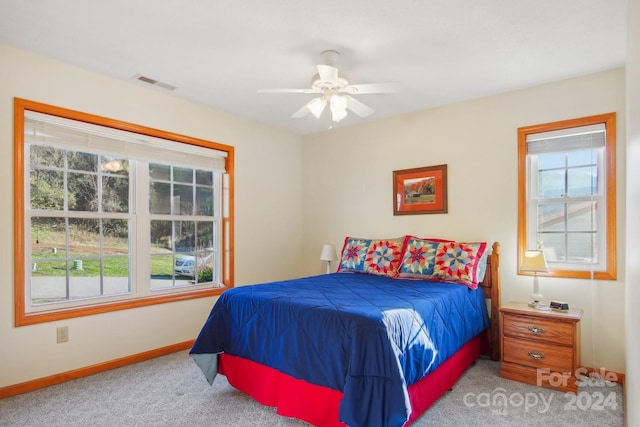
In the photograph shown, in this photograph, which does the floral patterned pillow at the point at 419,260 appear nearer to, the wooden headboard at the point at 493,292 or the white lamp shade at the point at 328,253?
the wooden headboard at the point at 493,292

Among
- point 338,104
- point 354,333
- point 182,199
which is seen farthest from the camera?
point 182,199

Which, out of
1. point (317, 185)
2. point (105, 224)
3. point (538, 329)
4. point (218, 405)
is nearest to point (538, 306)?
point (538, 329)

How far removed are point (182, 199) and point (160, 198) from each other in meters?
0.23

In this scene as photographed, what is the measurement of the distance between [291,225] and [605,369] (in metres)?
3.37

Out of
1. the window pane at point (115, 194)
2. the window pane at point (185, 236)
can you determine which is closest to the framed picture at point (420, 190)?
the window pane at point (185, 236)

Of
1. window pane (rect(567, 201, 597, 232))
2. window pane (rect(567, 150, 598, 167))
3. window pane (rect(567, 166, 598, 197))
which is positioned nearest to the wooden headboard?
window pane (rect(567, 201, 597, 232))

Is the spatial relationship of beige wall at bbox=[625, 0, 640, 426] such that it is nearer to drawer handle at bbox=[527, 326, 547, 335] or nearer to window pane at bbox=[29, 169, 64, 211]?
drawer handle at bbox=[527, 326, 547, 335]

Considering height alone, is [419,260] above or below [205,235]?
below

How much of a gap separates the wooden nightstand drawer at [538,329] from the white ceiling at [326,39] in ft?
6.29

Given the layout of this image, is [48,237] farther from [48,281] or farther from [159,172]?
[159,172]

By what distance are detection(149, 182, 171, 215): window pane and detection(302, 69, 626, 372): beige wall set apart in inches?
72.1

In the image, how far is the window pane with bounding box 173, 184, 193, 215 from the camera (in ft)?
12.1

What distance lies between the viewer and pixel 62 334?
284 cm

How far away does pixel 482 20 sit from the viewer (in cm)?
222
